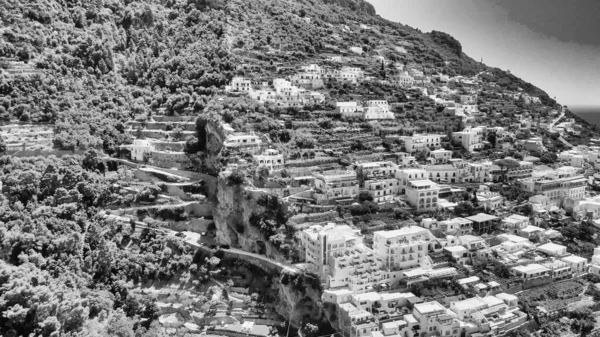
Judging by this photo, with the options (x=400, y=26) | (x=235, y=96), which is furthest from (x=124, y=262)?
A: (x=400, y=26)

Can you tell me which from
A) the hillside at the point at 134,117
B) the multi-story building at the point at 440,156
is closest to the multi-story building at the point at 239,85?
the hillside at the point at 134,117

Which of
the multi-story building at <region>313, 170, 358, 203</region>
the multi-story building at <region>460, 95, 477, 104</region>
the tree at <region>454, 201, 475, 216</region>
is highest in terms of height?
the multi-story building at <region>460, 95, 477, 104</region>

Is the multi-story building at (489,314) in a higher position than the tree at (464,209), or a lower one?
lower

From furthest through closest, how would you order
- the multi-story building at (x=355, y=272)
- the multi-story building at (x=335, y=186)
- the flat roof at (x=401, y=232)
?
the multi-story building at (x=335, y=186) < the flat roof at (x=401, y=232) < the multi-story building at (x=355, y=272)

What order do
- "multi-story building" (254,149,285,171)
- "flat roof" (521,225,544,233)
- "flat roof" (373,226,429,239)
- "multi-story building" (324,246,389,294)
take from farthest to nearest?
"multi-story building" (254,149,285,171), "flat roof" (521,225,544,233), "flat roof" (373,226,429,239), "multi-story building" (324,246,389,294)

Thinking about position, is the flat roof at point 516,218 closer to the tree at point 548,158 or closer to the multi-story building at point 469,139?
the multi-story building at point 469,139

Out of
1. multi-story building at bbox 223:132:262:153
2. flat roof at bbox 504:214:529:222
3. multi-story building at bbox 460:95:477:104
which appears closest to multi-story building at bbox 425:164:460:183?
flat roof at bbox 504:214:529:222

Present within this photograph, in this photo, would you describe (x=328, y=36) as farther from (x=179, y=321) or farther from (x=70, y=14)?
(x=179, y=321)


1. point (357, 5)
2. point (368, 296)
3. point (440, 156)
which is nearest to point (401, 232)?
point (368, 296)

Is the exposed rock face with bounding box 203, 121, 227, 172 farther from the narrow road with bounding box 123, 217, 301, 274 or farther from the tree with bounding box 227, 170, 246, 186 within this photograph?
the narrow road with bounding box 123, 217, 301, 274
